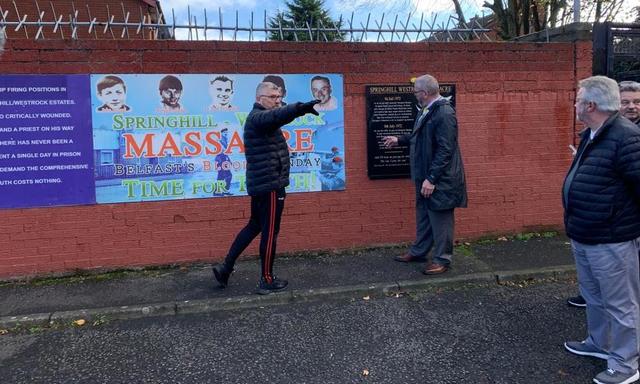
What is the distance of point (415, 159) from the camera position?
5.07 metres

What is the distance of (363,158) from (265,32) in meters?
1.72

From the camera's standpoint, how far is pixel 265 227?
4.43 m

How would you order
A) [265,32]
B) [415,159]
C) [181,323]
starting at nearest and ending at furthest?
[181,323]
[415,159]
[265,32]

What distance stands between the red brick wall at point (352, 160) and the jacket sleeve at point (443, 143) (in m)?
1.09

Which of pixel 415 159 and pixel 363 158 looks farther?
pixel 363 158

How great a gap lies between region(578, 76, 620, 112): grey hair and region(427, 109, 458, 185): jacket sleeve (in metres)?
1.72

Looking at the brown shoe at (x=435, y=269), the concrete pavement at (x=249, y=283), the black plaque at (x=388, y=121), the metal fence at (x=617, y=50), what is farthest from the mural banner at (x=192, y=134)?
the metal fence at (x=617, y=50)

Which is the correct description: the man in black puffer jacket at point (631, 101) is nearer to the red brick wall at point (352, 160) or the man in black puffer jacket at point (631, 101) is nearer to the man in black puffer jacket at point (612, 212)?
the man in black puffer jacket at point (612, 212)

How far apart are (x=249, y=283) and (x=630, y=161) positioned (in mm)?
3249

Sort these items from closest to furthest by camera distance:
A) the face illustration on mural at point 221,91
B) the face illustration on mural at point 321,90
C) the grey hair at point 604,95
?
1. the grey hair at point 604,95
2. the face illustration on mural at point 221,91
3. the face illustration on mural at point 321,90

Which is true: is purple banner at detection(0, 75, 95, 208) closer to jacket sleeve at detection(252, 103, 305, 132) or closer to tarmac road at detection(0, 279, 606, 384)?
tarmac road at detection(0, 279, 606, 384)

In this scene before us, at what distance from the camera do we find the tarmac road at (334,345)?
3.26 metres

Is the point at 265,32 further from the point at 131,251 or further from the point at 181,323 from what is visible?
the point at 181,323

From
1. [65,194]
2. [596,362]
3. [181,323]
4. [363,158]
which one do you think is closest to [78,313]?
A: [181,323]
